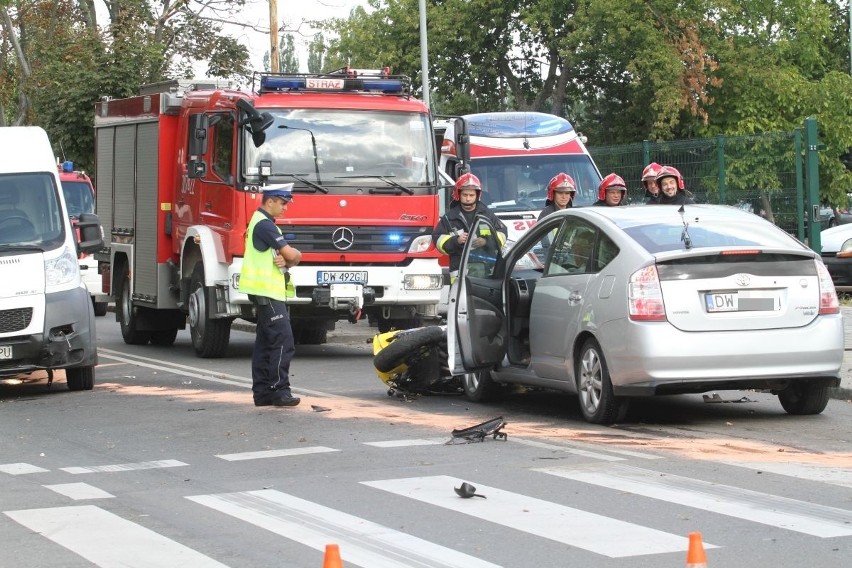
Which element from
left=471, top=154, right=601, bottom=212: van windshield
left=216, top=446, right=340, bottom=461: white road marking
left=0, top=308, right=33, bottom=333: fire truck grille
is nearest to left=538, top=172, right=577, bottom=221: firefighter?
left=0, top=308, right=33, bottom=333: fire truck grille

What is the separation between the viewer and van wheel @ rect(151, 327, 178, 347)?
68.4 feet

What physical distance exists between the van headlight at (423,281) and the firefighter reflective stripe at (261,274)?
434cm


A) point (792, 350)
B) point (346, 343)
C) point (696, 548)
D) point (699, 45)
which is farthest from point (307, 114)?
point (699, 45)

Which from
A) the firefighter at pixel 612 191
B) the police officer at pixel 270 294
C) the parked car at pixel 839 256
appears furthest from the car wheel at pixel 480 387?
the parked car at pixel 839 256

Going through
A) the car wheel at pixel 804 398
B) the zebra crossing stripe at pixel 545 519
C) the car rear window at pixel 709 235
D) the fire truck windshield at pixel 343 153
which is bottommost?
the zebra crossing stripe at pixel 545 519

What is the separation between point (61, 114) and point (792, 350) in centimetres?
2831

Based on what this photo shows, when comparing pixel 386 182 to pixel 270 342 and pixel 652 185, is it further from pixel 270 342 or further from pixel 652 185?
pixel 270 342

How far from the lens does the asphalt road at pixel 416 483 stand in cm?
680

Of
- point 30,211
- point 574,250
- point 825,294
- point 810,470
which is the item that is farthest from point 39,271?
point 810,470

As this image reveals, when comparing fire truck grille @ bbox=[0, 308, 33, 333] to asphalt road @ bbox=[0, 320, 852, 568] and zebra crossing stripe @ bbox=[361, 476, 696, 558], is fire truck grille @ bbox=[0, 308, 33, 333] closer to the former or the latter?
asphalt road @ bbox=[0, 320, 852, 568]

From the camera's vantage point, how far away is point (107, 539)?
23.6ft

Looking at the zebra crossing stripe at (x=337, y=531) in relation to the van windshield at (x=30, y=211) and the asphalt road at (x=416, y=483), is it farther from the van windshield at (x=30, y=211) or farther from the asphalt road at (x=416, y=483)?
the van windshield at (x=30, y=211)

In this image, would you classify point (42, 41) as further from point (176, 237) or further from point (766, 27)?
point (176, 237)

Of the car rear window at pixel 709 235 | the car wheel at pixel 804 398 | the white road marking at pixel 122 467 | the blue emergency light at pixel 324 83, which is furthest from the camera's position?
the blue emergency light at pixel 324 83
